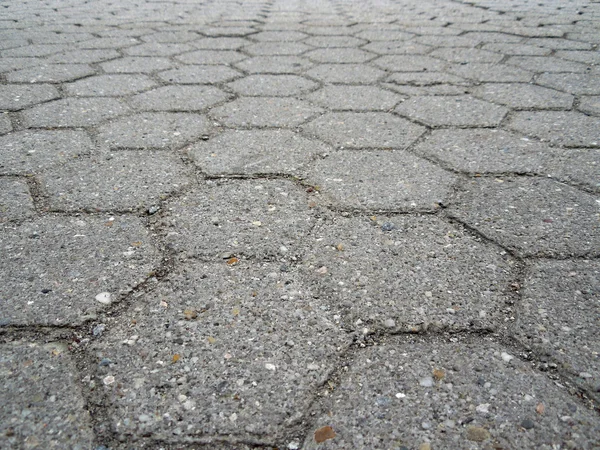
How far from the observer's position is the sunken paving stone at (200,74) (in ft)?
6.15

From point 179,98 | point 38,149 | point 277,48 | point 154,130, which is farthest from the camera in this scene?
point 277,48

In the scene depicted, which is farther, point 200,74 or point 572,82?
point 200,74

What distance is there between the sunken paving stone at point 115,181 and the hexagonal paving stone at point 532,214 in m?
0.65

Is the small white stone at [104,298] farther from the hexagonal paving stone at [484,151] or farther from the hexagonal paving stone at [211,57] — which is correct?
the hexagonal paving stone at [211,57]

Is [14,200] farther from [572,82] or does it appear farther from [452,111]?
[572,82]

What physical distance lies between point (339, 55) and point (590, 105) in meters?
1.05

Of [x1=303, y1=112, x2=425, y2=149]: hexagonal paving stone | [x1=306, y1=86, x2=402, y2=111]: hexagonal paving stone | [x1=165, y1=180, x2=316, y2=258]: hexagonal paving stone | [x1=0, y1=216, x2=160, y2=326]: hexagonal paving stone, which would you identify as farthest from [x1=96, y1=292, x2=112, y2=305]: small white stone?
[x1=306, y1=86, x2=402, y2=111]: hexagonal paving stone

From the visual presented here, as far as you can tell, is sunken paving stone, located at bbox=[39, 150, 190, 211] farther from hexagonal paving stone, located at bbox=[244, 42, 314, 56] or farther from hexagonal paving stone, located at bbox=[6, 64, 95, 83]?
hexagonal paving stone, located at bbox=[244, 42, 314, 56]

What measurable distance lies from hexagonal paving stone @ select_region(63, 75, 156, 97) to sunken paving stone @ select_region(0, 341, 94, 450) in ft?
3.92

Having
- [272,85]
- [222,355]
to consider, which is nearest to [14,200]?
[222,355]

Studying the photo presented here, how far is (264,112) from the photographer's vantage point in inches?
62.1

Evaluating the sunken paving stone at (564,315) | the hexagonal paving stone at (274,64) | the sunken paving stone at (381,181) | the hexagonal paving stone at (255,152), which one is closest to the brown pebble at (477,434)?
the sunken paving stone at (564,315)

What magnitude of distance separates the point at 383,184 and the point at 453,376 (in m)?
0.56

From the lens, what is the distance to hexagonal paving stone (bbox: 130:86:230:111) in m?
1.61
